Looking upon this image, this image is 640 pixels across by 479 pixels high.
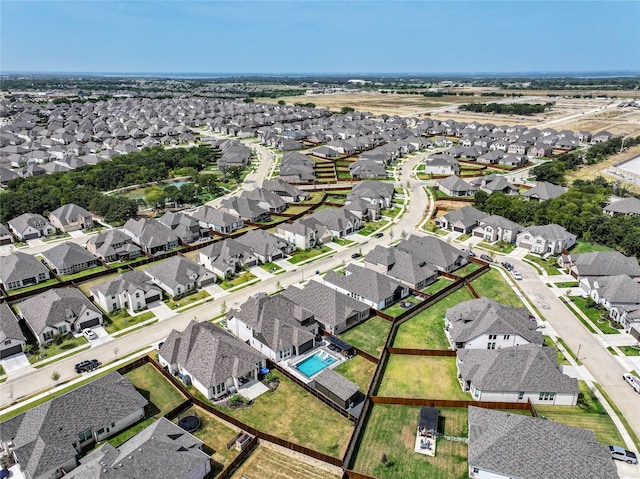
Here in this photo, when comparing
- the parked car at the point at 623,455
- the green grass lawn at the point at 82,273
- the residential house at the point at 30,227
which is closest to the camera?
the parked car at the point at 623,455

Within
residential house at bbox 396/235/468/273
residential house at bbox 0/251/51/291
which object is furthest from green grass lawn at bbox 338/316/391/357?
residential house at bbox 0/251/51/291

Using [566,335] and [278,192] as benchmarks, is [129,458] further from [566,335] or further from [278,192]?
[278,192]

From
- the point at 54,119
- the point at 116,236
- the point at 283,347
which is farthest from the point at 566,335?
the point at 54,119

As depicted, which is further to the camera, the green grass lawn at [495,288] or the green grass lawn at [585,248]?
the green grass lawn at [585,248]

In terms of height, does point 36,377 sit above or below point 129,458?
below

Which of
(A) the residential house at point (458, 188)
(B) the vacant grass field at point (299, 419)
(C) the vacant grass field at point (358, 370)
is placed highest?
(A) the residential house at point (458, 188)

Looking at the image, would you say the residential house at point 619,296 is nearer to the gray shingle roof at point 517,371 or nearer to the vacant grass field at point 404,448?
the gray shingle roof at point 517,371

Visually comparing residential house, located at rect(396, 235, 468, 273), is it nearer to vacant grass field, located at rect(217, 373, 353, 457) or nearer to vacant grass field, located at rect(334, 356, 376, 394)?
vacant grass field, located at rect(334, 356, 376, 394)

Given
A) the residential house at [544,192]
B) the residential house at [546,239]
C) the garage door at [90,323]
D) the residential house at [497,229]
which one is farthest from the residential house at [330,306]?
the residential house at [544,192]
